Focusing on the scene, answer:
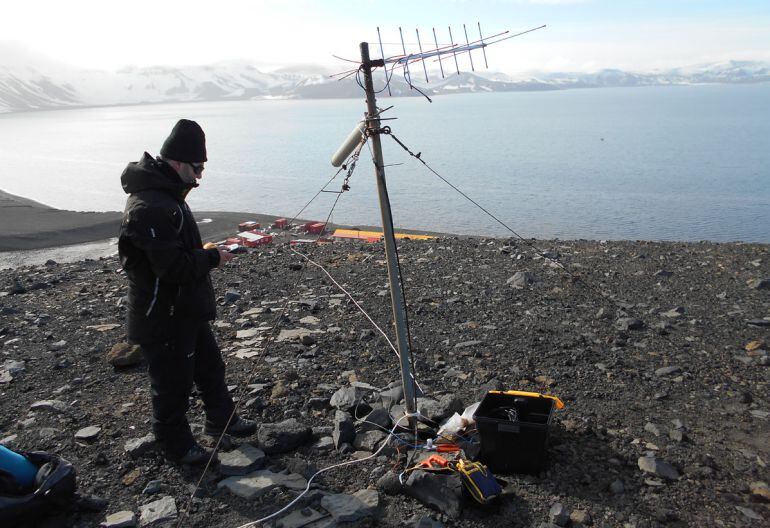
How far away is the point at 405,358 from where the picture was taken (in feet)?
13.9

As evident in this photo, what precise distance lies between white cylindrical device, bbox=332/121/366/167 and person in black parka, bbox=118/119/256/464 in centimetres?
89

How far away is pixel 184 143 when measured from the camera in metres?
3.85

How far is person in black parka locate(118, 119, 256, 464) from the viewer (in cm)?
369

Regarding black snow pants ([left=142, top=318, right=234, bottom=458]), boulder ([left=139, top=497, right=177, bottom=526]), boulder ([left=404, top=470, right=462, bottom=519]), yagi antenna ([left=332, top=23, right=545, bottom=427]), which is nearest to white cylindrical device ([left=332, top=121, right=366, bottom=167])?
yagi antenna ([left=332, top=23, right=545, bottom=427])

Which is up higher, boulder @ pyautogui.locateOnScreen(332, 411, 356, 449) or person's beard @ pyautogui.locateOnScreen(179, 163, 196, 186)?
person's beard @ pyautogui.locateOnScreen(179, 163, 196, 186)

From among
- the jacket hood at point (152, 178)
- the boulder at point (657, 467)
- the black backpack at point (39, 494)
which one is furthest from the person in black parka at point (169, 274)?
the boulder at point (657, 467)

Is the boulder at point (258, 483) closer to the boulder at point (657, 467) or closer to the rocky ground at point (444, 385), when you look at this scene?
the rocky ground at point (444, 385)

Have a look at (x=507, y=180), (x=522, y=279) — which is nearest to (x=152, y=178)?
(x=522, y=279)

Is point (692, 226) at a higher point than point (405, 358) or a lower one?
lower

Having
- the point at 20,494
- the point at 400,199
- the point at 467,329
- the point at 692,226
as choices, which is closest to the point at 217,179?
the point at 400,199

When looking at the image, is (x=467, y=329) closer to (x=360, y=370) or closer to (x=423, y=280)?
(x=360, y=370)

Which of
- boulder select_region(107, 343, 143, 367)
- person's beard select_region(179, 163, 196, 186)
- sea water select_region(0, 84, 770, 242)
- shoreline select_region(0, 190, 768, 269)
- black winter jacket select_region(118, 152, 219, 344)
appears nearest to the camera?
black winter jacket select_region(118, 152, 219, 344)

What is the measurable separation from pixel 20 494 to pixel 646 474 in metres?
3.67

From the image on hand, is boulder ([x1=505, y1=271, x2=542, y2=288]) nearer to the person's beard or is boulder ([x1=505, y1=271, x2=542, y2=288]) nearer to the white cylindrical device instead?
the white cylindrical device
